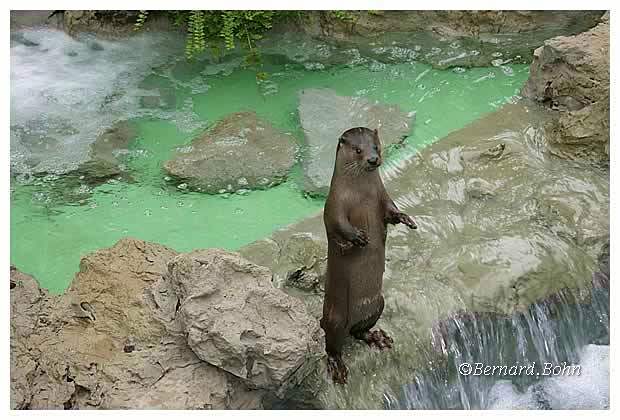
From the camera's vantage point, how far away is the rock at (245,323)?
10.8 feet

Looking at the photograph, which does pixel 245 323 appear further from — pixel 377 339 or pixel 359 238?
pixel 377 339

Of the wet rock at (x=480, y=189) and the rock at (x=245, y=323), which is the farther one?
the wet rock at (x=480, y=189)

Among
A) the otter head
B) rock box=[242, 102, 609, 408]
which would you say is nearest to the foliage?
rock box=[242, 102, 609, 408]

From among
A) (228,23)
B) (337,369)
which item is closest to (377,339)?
(337,369)

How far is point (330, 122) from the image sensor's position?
6.48m

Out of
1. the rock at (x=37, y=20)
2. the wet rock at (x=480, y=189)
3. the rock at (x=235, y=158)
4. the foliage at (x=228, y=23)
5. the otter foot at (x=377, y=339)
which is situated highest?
the foliage at (x=228, y=23)

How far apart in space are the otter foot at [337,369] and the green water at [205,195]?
5.56 ft

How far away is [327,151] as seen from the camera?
6129 millimetres

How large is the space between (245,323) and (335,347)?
654 millimetres

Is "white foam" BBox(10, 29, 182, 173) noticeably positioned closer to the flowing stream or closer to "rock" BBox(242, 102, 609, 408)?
the flowing stream

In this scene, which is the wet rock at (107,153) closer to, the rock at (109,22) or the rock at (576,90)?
the rock at (109,22)

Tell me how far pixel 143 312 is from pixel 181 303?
1.39 feet

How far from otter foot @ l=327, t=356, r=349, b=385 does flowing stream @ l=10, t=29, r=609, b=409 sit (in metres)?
0.29

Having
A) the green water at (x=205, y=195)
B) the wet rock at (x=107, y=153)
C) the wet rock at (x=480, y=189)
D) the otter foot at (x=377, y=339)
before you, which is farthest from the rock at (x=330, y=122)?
the otter foot at (x=377, y=339)
